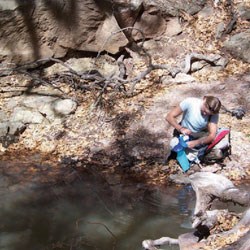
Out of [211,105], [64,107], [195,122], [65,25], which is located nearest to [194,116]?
[195,122]

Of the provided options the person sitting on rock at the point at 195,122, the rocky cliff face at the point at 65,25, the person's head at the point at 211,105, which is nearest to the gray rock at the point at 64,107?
the rocky cliff face at the point at 65,25

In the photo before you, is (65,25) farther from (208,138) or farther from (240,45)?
(208,138)

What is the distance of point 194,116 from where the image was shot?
6.69m

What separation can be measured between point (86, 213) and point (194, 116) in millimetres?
1947

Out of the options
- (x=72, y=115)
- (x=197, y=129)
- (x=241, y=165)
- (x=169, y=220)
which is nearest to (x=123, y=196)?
(x=169, y=220)

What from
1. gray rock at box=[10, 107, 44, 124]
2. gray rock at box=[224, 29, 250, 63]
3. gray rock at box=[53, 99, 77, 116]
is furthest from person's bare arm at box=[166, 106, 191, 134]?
gray rock at box=[224, 29, 250, 63]

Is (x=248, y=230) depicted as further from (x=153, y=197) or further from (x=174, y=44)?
(x=174, y=44)

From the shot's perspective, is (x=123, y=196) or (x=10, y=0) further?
(x=10, y=0)

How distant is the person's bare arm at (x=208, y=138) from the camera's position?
262 inches

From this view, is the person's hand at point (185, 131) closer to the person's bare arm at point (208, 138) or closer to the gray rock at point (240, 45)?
the person's bare arm at point (208, 138)

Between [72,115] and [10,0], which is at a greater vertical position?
[10,0]

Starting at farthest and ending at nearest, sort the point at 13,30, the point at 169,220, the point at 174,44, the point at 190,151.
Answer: the point at 174,44 → the point at 13,30 → the point at 190,151 → the point at 169,220

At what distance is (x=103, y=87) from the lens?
8867 mm

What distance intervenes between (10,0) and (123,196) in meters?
4.42
